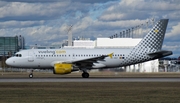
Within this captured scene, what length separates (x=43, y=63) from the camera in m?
57.0

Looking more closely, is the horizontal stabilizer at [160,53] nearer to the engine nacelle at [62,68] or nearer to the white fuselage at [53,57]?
the white fuselage at [53,57]

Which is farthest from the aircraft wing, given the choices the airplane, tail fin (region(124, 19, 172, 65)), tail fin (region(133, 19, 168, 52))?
tail fin (region(133, 19, 168, 52))

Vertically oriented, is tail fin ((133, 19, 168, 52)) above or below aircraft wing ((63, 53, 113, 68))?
above

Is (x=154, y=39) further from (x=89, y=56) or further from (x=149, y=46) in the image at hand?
(x=89, y=56)

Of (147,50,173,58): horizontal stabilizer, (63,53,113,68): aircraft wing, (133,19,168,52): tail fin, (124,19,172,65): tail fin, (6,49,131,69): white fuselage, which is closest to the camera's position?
(63,53,113,68): aircraft wing

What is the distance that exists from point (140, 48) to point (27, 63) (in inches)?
566

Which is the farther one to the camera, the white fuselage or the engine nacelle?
the white fuselage

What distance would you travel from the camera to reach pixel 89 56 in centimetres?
5834

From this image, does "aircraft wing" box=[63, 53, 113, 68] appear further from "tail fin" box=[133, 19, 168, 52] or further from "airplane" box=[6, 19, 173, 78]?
"tail fin" box=[133, 19, 168, 52]

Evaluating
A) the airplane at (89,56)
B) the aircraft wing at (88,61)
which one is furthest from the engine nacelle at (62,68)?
the aircraft wing at (88,61)

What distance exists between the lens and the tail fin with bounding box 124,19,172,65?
58.9 metres

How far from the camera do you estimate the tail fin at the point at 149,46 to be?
58875 millimetres
